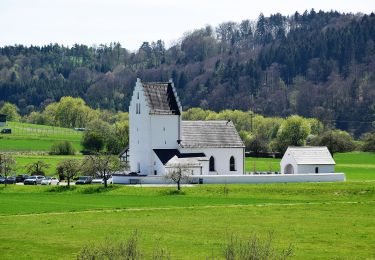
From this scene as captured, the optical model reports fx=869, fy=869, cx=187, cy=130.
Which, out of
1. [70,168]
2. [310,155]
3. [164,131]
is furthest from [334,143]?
[70,168]

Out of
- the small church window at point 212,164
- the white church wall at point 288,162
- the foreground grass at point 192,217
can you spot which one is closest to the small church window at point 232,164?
the small church window at point 212,164

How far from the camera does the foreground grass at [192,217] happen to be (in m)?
38.2

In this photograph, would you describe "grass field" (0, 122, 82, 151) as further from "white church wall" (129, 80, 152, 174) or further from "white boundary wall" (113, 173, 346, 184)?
"white boundary wall" (113, 173, 346, 184)

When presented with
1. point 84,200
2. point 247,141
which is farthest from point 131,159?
point 247,141

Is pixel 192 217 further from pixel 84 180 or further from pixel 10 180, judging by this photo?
pixel 10 180

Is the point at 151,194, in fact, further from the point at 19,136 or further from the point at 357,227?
the point at 19,136

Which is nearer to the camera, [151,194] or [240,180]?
[151,194]

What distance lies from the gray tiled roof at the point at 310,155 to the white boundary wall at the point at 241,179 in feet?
19.8

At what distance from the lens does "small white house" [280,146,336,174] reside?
265 feet

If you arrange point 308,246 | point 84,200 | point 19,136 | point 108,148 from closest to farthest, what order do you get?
point 308,246 < point 84,200 < point 108,148 < point 19,136

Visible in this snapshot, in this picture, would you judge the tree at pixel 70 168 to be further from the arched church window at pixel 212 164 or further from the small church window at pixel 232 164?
the small church window at pixel 232 164

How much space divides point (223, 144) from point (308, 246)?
4550 cm

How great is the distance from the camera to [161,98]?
83125 millimetres

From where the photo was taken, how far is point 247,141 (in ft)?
409
